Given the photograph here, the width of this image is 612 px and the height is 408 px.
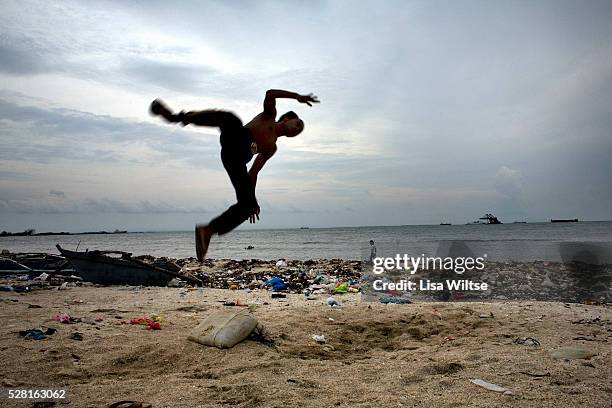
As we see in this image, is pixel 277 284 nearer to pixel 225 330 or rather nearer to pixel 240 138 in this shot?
pixel 225 330

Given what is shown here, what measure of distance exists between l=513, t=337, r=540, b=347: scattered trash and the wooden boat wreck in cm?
908

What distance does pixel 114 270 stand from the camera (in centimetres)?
1234

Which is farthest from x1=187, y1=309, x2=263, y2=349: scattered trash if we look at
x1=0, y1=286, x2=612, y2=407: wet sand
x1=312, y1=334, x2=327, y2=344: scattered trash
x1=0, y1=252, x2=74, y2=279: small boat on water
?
x1=0, y1=252, x2=74, y2=279: small boat on water

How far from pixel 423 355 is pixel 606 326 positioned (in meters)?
3.28

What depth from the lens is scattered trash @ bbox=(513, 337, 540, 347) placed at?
19.1 ft

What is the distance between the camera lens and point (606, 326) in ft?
22.1

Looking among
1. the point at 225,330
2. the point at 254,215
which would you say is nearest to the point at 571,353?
the point at 225,330

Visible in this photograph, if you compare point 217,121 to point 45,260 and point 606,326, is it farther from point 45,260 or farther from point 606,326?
point 45,260

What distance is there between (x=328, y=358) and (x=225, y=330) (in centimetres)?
145

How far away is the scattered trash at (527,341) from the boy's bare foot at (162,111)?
5457mm

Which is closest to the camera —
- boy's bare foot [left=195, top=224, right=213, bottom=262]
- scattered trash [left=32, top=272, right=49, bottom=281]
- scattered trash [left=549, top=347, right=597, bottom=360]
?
boy's bare foot [left=195, top=224, right=213, bottom=262]

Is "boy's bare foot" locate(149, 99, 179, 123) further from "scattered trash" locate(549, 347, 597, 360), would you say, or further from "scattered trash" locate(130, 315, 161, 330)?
"scattered trash" locate(549, 347, 597, 360)

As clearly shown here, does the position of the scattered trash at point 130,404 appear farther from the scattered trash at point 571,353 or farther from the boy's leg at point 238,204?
the scattered trash at point 571,353

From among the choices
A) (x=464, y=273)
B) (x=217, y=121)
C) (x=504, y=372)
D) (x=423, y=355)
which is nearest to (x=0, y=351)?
(x=217, y=121)
